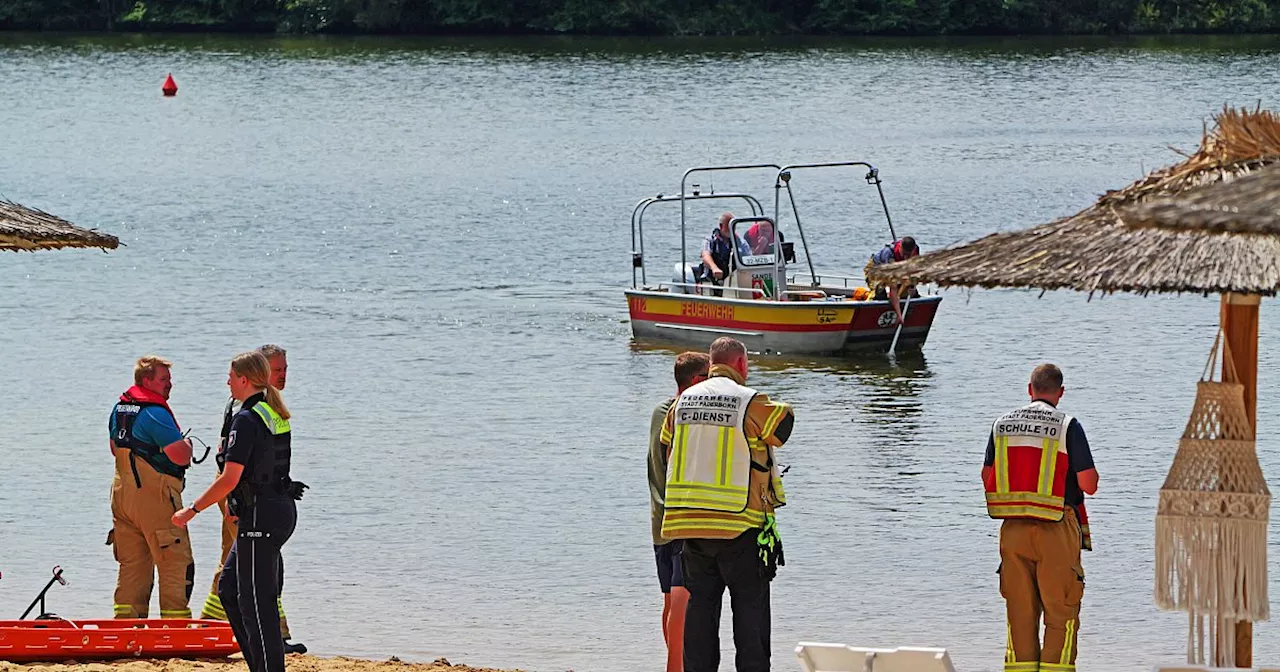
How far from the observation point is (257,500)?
8.16 m

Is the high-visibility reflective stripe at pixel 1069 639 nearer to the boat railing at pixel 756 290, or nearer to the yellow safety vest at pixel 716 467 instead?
A: the yellow safety vest at pixel 716 467

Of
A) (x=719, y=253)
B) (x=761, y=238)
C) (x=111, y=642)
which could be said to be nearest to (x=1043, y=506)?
(x=111, y=642)

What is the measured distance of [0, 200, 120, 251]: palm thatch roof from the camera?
30.1 feet

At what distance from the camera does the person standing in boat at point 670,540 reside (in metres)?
8.27

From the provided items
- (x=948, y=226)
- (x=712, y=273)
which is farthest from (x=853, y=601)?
(x=948, y=226)

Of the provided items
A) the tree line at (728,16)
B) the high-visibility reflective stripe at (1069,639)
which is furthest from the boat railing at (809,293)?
the tree line at (728,16)

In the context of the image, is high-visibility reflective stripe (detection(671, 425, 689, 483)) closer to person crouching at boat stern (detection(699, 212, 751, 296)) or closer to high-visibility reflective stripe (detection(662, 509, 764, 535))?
high-visibility reflective stripe (detection(662, 509, 764, 535))

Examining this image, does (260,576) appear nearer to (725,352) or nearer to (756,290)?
(725,352)

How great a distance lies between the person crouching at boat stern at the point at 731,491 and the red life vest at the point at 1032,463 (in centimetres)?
96

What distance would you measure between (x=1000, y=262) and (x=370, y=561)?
264 inches

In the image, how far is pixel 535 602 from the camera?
40.8ft

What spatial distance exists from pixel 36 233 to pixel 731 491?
3.52 meters

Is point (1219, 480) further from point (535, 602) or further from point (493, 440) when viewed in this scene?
point (493, 440)

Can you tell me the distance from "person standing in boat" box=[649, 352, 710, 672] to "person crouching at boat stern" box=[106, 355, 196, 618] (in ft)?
7.25
